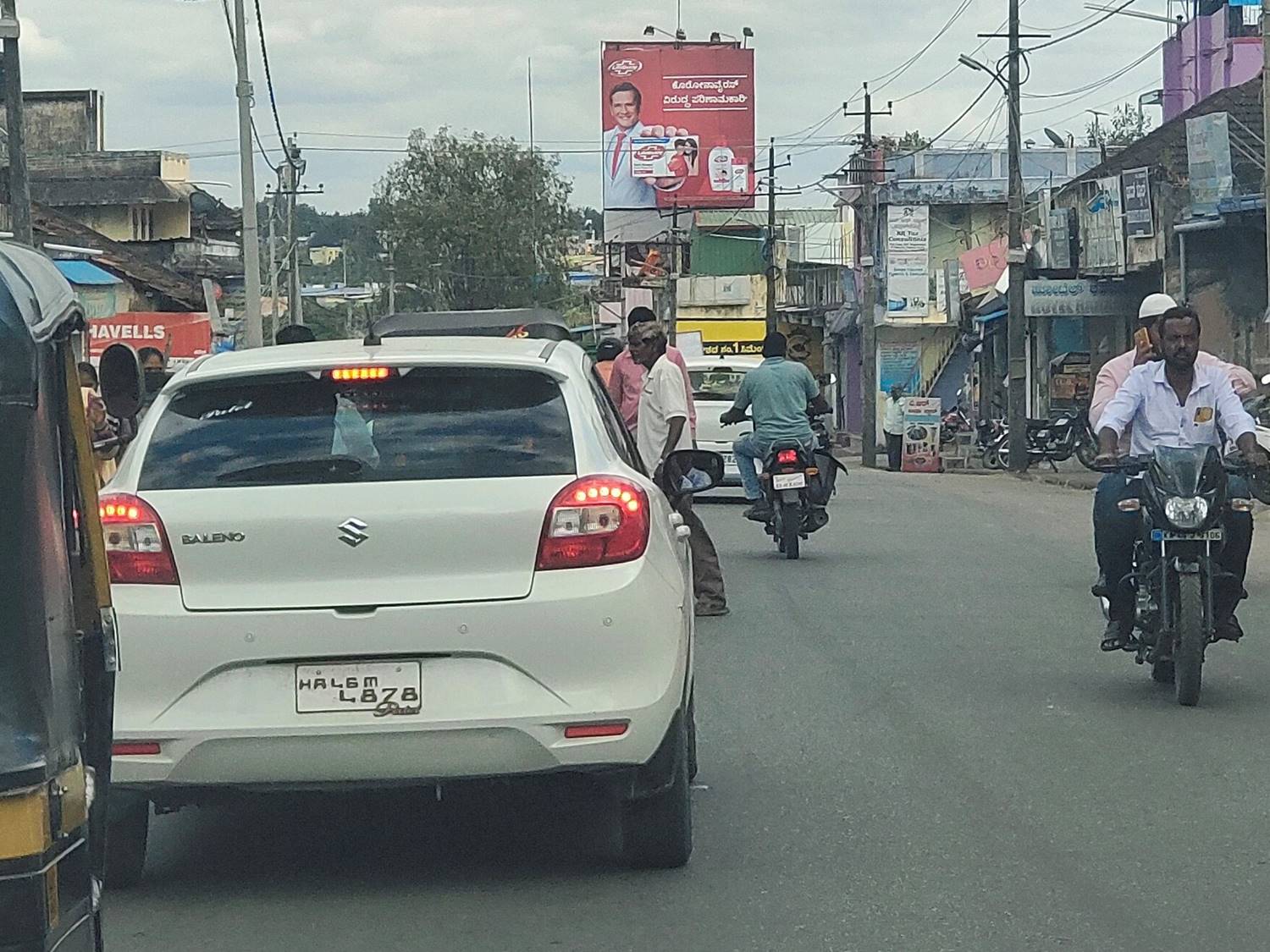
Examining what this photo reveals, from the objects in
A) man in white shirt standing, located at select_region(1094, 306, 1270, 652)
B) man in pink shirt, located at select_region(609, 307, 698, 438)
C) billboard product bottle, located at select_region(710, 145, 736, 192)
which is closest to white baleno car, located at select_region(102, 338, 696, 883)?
man in white shirt standing, located at select_region(1094, 306, 1270, 652)

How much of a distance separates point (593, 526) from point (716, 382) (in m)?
19.1

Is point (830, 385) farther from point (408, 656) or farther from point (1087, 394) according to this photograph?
point (408, 656)

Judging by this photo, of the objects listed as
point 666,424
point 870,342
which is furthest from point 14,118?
point 870,342

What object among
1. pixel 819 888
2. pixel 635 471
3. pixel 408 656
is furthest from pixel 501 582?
pixel 819 888

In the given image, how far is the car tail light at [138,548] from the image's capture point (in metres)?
5.81

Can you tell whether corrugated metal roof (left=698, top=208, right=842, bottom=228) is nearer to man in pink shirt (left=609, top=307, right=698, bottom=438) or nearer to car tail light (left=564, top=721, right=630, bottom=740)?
man in pink shirt (left=609, top=307, right=698, bottom=438)

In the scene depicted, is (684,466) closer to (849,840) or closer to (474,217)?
(849,840)

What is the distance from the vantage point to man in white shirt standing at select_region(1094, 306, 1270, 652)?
9297 mm

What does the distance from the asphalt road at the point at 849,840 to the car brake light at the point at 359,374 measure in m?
1.52

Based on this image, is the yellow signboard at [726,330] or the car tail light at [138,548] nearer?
the car tail light at [138,548]

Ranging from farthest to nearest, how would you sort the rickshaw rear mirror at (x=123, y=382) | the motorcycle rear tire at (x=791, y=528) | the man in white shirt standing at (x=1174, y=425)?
Answer: 1. the motorcycle rear tire at (x=791, y=528)
2. the man in white shirt standing at (x=1174, y=425)
3. the rickshaw rear mirror at (x=123, y=382)

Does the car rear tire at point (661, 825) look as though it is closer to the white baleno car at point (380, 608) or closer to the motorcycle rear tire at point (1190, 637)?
the white baleno car at point (380, 608)

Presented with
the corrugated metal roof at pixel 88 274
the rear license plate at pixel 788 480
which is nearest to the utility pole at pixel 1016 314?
the corrugated metal roof at pixel 88 274

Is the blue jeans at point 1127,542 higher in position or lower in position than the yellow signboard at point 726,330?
lower
